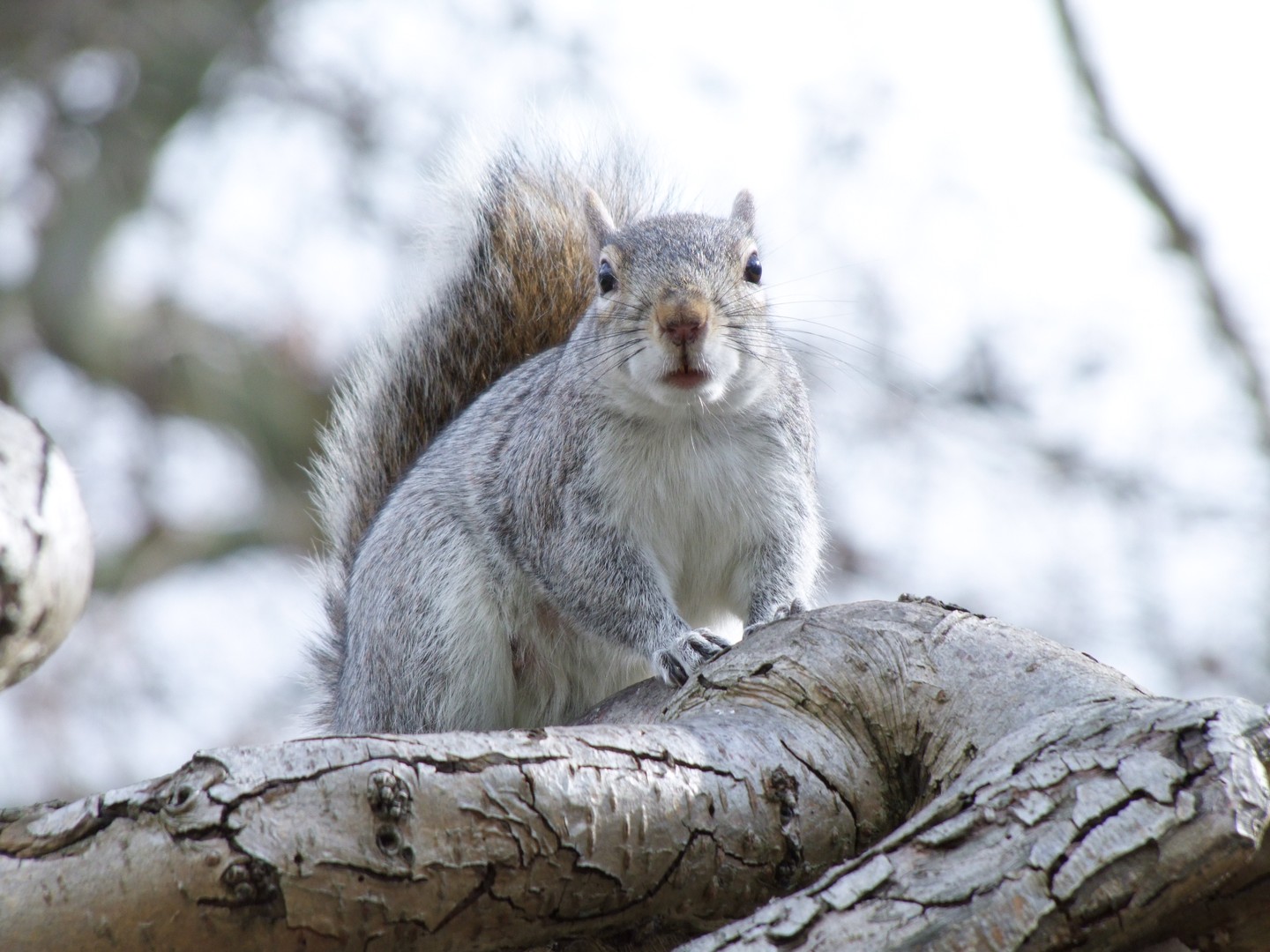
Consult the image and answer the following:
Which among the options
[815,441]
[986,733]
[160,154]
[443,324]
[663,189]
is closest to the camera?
[986,733]

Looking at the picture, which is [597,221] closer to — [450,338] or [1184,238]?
[450,338]

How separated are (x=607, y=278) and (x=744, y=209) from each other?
0.50m

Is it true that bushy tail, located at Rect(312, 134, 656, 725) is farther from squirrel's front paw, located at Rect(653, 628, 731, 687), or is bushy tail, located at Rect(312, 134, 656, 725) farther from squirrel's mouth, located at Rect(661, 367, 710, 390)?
squirrel's front paw, located at Rect(653, 628, 731, 687)

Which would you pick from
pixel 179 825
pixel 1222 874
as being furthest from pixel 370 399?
→ pixel 1222 874

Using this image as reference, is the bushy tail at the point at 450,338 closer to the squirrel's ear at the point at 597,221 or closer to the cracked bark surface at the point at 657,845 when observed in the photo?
the squirrel's ear at the point at 597,221

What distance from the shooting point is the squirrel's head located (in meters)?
2.33

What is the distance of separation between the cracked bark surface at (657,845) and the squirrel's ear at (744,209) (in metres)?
1.47

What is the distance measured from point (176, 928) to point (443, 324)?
2122 millimetres

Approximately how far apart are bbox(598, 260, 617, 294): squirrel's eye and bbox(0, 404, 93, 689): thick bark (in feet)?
5.29

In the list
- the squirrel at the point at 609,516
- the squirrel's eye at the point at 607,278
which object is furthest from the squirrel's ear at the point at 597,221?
the squirrel's eye at the point at 607,278

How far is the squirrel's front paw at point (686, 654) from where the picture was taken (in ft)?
7.41

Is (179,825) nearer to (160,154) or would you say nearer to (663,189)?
(663,189)

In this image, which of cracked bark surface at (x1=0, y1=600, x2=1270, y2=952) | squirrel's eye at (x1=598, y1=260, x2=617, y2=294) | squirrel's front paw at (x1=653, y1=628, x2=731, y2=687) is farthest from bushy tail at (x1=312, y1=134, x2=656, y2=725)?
cracked bark surface at (x1=0, y1=600, x2=1270, y2=952)

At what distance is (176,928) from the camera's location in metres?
1.32
